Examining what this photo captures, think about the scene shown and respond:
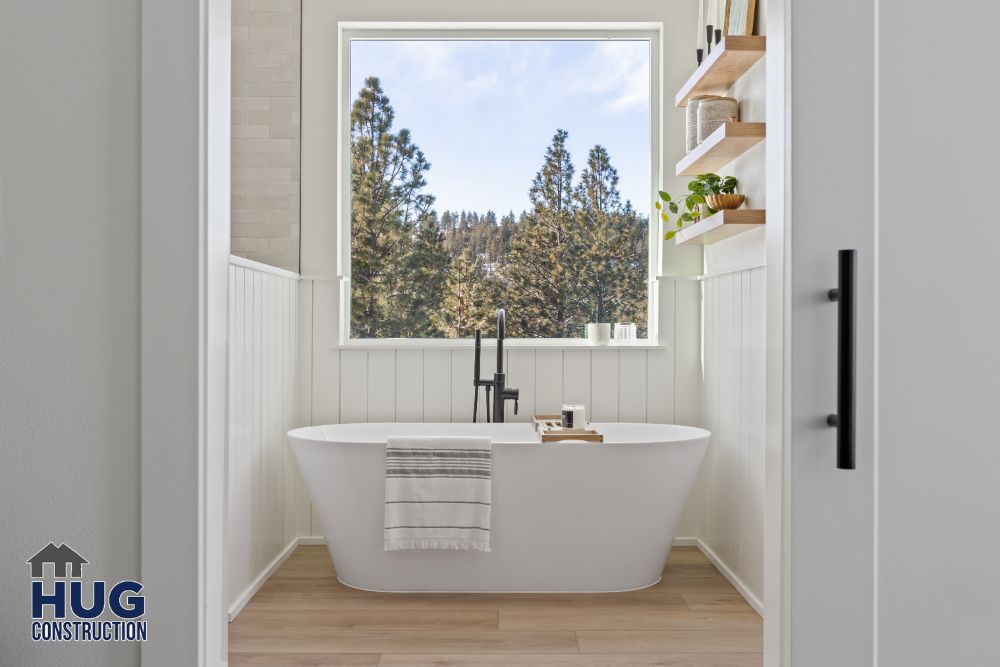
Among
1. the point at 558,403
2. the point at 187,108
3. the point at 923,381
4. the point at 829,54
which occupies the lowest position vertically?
the point at 558,403

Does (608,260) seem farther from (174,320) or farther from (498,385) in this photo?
(174,320)

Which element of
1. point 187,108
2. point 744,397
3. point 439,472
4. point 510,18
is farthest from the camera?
point 510,18

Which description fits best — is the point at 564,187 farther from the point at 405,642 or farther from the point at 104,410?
the point at 104,410

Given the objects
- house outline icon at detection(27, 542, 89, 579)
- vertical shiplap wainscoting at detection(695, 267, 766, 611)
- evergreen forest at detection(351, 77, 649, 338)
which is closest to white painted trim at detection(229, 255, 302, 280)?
evergreen forest at detection(351, 77, 649, 338)

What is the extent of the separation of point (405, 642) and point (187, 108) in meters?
1.86

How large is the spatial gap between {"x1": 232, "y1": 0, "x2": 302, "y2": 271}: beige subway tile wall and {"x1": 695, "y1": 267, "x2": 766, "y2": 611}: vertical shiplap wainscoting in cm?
212

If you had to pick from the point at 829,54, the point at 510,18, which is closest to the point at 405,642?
the point at 829,54

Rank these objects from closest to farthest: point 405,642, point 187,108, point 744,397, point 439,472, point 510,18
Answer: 1. point 187,108
2. point 405,642
3. point 439,472
4. point 744,397
5. point 510,18

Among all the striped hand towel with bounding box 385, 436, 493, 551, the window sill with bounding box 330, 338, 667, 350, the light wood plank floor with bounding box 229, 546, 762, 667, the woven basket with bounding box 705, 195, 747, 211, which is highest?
the woven basket with bounding box 705, 195, 747, 211

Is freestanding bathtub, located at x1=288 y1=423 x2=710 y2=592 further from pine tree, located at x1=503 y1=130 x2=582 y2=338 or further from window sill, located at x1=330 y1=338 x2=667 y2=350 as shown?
pine tree, located at x1=503 y1=130 x2=582 y2=338

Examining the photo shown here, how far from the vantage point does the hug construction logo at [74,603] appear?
135cm

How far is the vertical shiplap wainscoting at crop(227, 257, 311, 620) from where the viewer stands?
271cm

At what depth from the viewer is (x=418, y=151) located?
3.87 meters

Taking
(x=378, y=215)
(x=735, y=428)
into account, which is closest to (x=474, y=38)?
(x=378, y=215)
